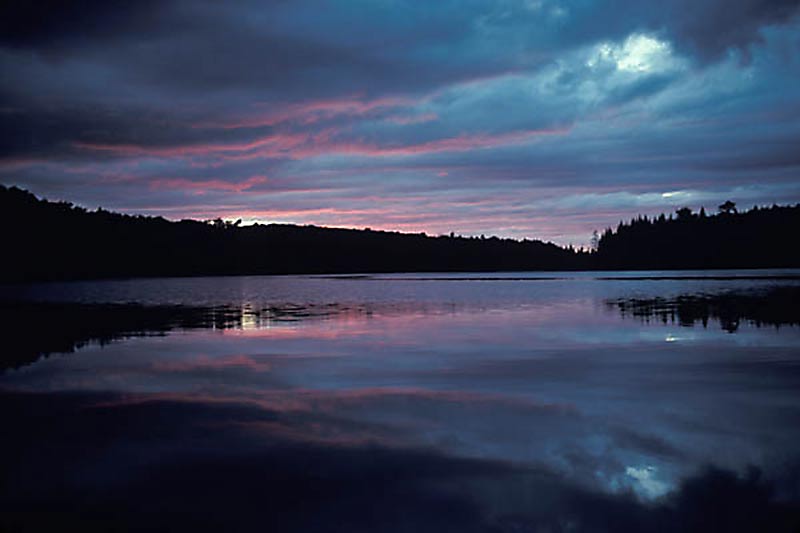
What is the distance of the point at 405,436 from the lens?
1089 centimetres

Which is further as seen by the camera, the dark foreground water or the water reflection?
the water reflection

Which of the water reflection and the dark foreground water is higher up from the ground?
the water reflection

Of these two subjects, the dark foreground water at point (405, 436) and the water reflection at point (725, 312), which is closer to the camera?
the dark foreground water at point (405, 436)

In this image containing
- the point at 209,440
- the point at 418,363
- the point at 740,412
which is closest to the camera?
the point at 209,440

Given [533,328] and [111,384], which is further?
[533,328]

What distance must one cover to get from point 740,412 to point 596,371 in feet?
17.1

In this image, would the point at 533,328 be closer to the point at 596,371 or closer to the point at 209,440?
the point at 596,371

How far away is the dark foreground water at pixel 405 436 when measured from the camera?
7711mm

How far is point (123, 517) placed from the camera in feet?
24.9

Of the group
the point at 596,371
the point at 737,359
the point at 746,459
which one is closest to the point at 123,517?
the point at 746,459

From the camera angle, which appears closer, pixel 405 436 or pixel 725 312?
pixel 405 436

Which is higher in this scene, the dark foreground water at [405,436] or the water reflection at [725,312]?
the water reflection at [725,312]

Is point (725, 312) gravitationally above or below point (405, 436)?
above

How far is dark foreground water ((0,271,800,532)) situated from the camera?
25.3ft
